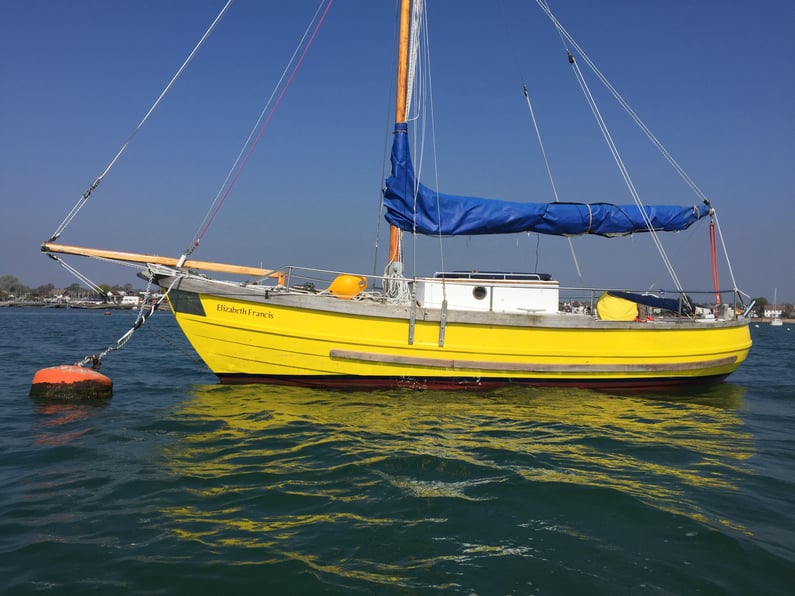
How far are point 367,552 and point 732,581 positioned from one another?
2485 millimetres

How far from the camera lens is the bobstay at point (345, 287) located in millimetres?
9344

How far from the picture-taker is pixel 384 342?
8.96 meters

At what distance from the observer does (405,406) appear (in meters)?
8.13

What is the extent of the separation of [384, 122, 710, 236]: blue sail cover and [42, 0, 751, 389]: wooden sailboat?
2cm

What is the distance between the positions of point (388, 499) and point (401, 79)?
931 cm

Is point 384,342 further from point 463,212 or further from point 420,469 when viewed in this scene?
point 420,469

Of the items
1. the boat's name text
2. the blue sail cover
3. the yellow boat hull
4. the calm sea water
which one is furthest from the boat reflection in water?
the blue sail cover

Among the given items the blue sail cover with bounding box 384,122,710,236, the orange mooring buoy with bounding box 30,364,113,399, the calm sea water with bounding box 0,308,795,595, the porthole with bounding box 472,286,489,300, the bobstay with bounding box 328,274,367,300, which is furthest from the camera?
the blue sail cover with bounding box 384,122,710,236

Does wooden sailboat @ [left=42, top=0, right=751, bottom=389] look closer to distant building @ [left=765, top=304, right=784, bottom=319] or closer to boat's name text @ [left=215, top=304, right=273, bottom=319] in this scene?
boat's name text @ [left=215, top=304, right=273, bottom=319]

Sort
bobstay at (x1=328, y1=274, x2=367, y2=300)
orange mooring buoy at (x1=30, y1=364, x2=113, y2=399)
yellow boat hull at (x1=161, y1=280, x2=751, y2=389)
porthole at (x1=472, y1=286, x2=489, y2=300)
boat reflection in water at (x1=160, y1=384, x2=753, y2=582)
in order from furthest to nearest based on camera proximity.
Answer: porthole at (x1=472, y1=286, x2=489, y2=300) < bobstay at (x1=328, y1=274, x2=367, y2=300) < yellow boat hull at (x1=161, y1=280, x2=751, y2=389) < orange mooring buoy at (x1=30, y1=364, x2=113, y2=399) < boat reflection in water at (x1=160, y1=384, x2=753, y2=582)

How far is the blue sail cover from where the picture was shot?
10.5m

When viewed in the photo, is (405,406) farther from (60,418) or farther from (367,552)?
(60,418)

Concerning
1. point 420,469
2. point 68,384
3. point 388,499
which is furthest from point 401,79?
point 388,499

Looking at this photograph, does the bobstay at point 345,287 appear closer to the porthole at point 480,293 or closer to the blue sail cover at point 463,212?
the blue sail cover at point 463,212
